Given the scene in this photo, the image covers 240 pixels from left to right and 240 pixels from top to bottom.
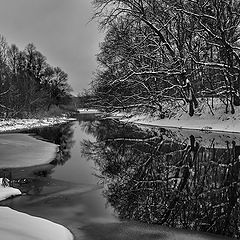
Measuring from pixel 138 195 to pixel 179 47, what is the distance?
24085 millimetres

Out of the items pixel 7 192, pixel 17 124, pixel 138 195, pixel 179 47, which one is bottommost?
pixel 138 195

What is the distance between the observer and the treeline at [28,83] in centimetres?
4384

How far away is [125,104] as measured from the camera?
3703 cm

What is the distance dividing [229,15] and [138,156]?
16.8 m

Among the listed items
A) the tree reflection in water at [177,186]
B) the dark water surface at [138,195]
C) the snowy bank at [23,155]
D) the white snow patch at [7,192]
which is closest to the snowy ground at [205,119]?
the tree reflection in water at [177,186]

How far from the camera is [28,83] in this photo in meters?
51.6

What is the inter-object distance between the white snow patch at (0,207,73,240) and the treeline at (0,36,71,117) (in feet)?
117

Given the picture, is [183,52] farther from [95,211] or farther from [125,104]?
[95,211]

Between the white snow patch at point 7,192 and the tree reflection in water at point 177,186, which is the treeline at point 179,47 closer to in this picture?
the tree reflection in water at point 177,186

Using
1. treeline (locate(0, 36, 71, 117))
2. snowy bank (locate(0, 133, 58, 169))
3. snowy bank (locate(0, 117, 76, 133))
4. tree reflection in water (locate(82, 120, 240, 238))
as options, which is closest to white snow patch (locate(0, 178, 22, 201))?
tree reflection in water (locate(82, 120, 240, 238))

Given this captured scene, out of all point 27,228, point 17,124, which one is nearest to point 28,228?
point 27,228

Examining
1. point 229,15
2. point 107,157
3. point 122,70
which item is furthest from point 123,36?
Answer: point 107,157

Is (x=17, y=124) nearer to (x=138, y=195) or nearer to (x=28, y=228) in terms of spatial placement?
(x=138, y=195)

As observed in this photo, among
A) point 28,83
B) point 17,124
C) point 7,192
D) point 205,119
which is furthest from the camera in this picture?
point 28,83
